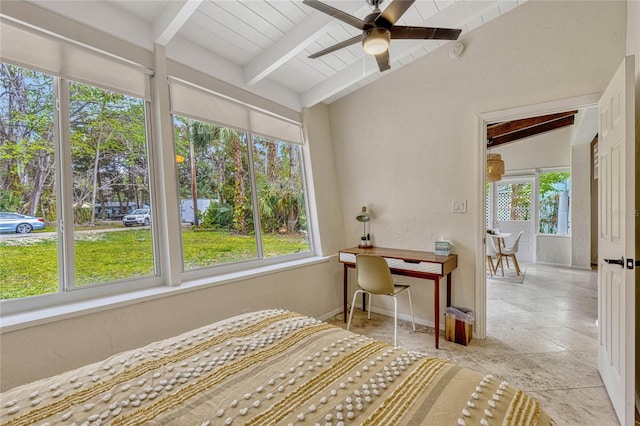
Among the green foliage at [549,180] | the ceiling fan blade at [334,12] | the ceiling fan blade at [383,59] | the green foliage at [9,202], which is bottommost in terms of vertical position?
the green foliage at [9,202]

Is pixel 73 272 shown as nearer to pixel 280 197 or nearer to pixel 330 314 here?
pixel 280 197

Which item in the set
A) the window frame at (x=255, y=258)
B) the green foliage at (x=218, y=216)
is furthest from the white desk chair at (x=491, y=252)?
the green foliage at (x=218, y=216)

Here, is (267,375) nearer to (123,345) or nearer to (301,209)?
(123,345)

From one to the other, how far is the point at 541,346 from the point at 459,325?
2.35 feet

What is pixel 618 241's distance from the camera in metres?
1.66

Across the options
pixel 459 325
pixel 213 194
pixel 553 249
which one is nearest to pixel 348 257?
pixel 459 325

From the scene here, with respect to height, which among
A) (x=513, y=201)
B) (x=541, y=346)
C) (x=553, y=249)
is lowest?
(x=541, y=346)

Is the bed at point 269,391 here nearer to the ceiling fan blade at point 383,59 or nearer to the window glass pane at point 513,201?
the ceiling fan blade at point 383,59

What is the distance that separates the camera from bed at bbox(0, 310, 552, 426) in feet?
2.75

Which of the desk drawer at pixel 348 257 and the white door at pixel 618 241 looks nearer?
the white door at pixel 618 241

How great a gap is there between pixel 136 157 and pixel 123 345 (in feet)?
4.21

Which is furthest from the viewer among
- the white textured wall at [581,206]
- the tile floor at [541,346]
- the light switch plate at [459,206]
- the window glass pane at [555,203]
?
the window glass pane at [555,203]

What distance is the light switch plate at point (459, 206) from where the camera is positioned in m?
2.83

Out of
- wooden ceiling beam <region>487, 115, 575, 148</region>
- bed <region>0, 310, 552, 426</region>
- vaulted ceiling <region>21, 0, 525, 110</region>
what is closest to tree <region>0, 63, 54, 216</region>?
vaulted ceiling <region>21, 0, 525, 110</region>
